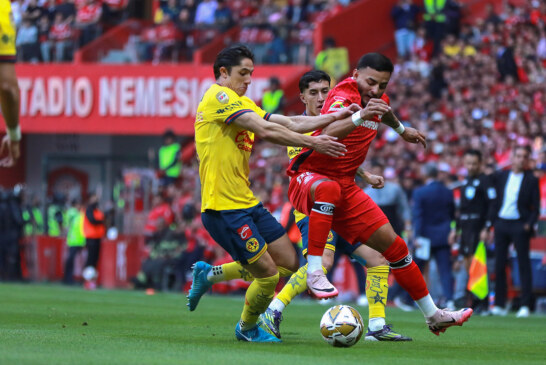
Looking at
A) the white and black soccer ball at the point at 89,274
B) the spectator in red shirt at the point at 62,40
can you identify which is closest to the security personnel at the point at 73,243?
the white and black soccer ball at the point at 89,274

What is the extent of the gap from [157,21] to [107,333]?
2285cm

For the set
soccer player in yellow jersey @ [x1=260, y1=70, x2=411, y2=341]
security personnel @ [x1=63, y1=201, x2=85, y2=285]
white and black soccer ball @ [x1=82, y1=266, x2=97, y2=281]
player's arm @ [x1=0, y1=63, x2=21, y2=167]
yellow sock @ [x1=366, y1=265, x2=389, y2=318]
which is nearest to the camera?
player's arm @ [x1=0, y1=63, x2=21, y2=167]

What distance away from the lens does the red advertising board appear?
2938 centimetres

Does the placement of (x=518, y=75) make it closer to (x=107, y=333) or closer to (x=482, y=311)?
(x=482, y=311)

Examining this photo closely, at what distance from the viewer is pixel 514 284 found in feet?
54.6

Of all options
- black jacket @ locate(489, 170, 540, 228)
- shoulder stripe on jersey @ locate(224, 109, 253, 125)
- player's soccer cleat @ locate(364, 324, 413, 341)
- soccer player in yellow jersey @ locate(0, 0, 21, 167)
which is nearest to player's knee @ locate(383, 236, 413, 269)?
player's soccer cleat @ locate(364, 324, 413, 341)

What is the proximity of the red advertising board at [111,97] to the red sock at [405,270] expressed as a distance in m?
20.0

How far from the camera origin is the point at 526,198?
15070 millimetres

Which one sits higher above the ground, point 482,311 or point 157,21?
point 157,21

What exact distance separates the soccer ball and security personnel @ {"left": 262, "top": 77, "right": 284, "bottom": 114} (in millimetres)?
15347

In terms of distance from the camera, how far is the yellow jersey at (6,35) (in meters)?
6.87

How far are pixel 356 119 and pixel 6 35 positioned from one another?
2709mm

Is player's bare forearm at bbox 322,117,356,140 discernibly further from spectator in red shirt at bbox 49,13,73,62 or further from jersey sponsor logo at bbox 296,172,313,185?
spectator in red shirt at bbox 49,13,73,62

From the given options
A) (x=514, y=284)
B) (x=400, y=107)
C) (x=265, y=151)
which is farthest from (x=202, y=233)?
(x=514, y=284)
